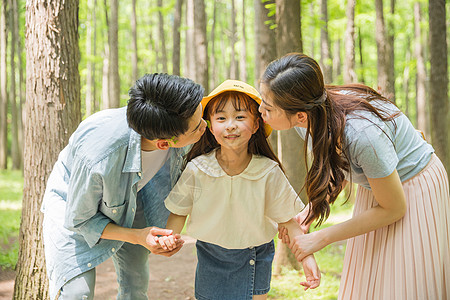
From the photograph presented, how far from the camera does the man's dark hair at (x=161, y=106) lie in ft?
6.91

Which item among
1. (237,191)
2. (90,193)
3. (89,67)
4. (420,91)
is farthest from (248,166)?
(89,67)

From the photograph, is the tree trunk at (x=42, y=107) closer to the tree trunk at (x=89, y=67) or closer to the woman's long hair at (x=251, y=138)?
the woman's long hair at (x=251, y=138)

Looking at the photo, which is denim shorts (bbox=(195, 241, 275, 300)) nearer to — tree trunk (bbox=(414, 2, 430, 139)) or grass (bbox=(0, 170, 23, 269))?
grass (bbox=(0, 170, 23, 269))

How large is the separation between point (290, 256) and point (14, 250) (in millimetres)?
3584

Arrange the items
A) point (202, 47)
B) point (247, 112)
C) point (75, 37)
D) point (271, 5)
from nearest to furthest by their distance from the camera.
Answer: point (247, 112), point (75, 37), point (271, 5), point (202, 47)

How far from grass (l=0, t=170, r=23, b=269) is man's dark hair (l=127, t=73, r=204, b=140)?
3958 mm

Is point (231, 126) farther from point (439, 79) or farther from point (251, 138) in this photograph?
point (439, 79)

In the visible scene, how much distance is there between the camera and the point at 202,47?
8.21 meters

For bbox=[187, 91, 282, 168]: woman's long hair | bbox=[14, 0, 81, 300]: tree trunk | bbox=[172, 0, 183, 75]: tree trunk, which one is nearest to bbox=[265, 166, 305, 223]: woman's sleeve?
bbox=[187, 91, 282, 168]: woman's long hair

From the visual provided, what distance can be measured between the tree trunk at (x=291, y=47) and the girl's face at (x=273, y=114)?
7.72 ft

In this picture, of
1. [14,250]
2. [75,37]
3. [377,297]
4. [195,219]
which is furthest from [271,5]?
[14,250]

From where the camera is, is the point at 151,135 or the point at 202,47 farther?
the point at 202,47

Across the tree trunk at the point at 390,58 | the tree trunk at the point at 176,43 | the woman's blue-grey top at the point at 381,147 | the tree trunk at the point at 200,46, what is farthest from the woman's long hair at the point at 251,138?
the tree trunk at the point at 176,43

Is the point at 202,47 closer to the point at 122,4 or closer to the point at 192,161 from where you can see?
the point at 192,161
